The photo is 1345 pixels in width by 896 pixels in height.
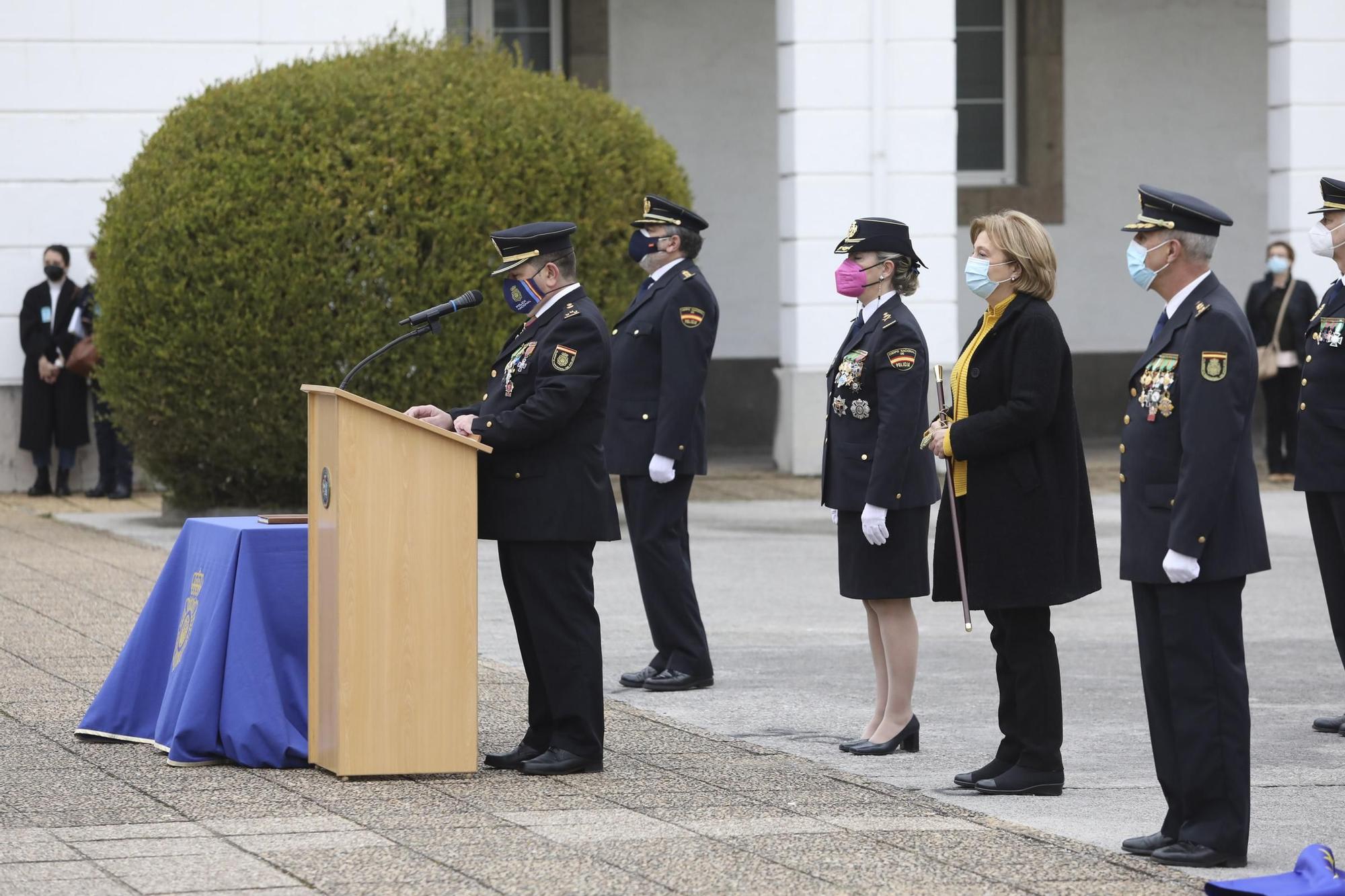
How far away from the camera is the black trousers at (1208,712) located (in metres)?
5.65

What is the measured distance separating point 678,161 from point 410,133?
23.2 feet

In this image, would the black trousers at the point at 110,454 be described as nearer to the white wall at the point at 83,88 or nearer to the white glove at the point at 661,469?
the white wall at the point at 83,88

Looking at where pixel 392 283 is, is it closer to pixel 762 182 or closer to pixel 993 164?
pixel 762 182

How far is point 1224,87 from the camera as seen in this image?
69.4ft

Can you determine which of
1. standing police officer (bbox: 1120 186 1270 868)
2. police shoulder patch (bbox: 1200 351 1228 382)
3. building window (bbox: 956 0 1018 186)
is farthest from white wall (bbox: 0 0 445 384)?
police shoulder patch (bbox: 1200 351 1228 382)

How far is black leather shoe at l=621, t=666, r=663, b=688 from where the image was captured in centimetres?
868

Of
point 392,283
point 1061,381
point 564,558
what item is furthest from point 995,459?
point 392,283

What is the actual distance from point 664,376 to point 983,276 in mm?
2405

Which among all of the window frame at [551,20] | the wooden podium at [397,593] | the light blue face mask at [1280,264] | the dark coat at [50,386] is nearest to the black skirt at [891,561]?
the wooden podium at [397,593]

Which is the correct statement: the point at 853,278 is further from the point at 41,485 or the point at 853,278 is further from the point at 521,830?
the point at 41,485

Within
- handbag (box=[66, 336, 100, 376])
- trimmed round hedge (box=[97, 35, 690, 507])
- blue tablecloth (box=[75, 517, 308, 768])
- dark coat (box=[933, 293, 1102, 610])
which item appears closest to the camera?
dark coat (box=[933, 293, 1102, 610])

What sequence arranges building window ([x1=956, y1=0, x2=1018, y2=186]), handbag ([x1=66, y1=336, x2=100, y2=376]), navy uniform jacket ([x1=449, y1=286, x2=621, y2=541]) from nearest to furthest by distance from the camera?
navy uniform jacket ([x1=449, y1=286, x2=621, y2=541]) → handbag ([x1=66, y1=336, x2=100, y2=376]) → building window ([x1=956, y1=0, x2=1018, y2=186])

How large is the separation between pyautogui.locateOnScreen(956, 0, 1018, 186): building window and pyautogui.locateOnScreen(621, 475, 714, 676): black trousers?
12.6 m

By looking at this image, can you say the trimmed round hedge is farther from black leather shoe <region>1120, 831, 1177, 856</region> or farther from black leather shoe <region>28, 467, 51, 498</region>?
black leather shoe <region>1120, 831, 1177, 856</region>
